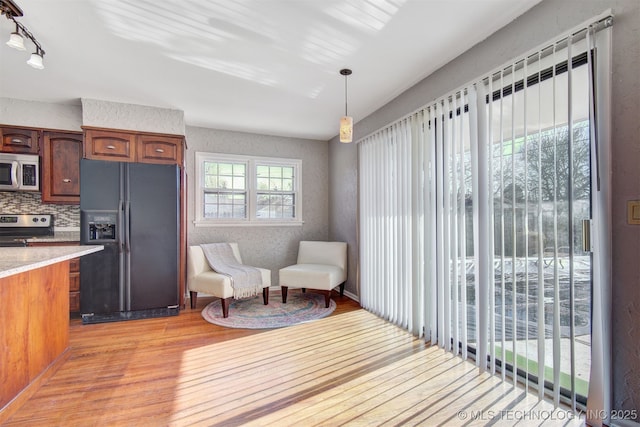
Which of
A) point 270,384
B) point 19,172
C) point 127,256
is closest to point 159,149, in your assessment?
point 127,256

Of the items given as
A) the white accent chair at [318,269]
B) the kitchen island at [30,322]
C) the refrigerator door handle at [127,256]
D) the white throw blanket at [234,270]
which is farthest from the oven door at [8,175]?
the white accent chair at [318,269]

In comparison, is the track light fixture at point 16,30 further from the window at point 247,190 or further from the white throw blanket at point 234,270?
the white throw blanket at point 234,270

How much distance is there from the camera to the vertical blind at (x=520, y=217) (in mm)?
1624

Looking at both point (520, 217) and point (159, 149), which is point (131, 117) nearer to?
point (159, 149)

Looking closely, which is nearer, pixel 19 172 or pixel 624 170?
pixel 624 170

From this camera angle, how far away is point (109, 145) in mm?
3564

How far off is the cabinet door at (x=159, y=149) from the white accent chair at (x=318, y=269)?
6.59ft

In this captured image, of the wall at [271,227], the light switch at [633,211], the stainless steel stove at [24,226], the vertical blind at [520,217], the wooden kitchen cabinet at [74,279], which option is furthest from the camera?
the wall at [271,227]

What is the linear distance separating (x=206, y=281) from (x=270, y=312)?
33.7 inches

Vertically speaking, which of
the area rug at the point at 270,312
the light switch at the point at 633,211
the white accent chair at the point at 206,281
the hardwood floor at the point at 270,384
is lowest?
the hardwood floor at the point at 270,384

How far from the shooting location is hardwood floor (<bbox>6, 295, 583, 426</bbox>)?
1.75 metres

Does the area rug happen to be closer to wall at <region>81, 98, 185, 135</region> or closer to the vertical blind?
the vertical blind

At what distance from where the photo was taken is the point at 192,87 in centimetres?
315

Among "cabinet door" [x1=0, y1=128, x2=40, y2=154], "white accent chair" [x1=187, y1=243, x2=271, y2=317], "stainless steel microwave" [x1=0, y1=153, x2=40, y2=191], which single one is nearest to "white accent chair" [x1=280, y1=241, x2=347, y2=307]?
"white accent chair" [x1=187, y1=243, x2=271, y2=317]
